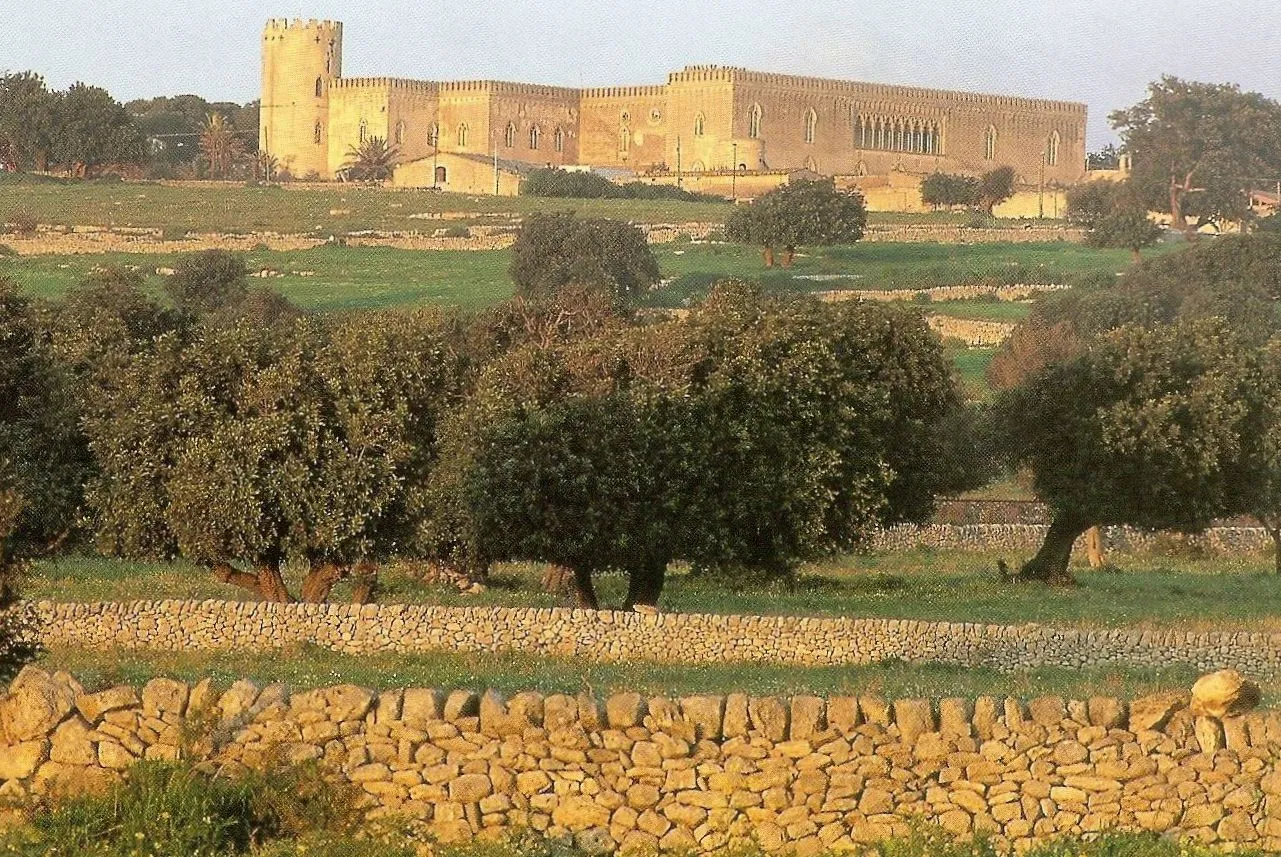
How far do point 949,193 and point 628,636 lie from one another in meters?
90.6

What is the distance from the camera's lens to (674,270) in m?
75.1

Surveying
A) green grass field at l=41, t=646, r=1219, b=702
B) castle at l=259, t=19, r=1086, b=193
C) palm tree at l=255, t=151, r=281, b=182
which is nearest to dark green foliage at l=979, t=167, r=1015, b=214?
castle at l=259, t=19, r=1086, b=193

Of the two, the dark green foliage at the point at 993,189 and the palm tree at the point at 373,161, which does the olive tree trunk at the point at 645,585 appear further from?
the palm tree at the point at 373,161

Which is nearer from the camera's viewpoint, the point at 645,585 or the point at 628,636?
the point at 628,636

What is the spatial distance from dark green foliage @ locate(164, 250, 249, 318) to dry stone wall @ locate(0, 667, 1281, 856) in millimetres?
49222

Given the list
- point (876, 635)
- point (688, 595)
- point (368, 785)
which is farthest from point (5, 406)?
point (368, 785)

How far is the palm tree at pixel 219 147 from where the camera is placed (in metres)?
129

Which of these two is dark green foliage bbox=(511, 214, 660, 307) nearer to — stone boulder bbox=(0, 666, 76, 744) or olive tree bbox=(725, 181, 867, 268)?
olive tree bbox=(725, 181, 867, 268)

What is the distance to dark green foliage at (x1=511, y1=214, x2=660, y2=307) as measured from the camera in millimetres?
67000

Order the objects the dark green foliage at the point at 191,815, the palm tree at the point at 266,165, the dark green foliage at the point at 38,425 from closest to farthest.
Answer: the dark green foliage at the point at 191,815, the dark green foliage at the point at 38,425, the palm tree at the point at 266,165

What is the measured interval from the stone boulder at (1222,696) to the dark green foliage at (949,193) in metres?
98.2

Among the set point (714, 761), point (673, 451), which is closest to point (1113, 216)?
point (673, 451)

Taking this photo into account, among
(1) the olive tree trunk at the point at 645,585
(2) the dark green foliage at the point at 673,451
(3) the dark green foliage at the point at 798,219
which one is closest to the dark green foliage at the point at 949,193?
(3) the dark green foliage at the point at 798,219

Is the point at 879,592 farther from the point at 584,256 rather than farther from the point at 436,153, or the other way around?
the point at 436,153
